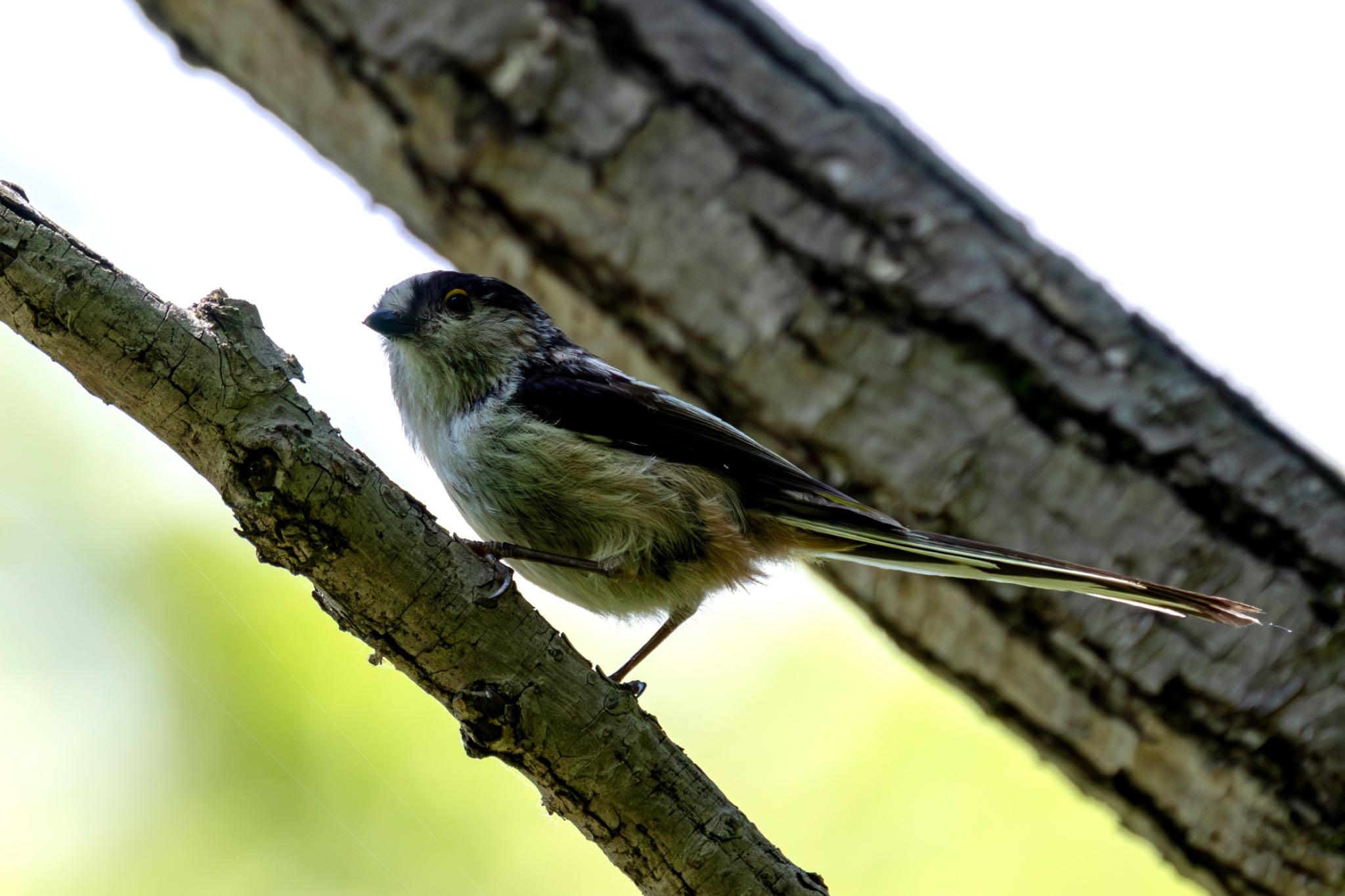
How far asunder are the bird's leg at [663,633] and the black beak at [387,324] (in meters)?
1.33

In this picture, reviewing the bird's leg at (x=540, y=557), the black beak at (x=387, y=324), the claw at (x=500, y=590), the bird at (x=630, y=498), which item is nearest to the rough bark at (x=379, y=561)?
the claw at (x=500, y=590)

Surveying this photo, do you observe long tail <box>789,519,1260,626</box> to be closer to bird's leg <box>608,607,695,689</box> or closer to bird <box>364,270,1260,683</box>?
bird <box>364,270,1260,683</box>

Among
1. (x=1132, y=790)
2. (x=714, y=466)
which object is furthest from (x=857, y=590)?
(x=1132, y=790)

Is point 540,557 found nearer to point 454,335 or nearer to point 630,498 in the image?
point 630,498

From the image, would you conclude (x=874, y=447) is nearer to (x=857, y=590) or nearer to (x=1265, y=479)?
(x=857, y=590)

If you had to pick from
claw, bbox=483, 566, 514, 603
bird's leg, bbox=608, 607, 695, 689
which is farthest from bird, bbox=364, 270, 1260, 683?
claw, bbox=483, 566, 514, 603

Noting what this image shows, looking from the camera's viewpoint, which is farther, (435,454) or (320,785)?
(320,785)

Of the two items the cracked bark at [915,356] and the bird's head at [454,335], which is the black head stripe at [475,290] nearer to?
the bird's head at [454,335]

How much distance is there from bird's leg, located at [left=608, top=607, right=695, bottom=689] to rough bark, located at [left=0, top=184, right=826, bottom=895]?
3.19 ft

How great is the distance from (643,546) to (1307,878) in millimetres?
2121

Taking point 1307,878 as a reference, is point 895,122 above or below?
above

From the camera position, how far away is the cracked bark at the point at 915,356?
307 cm

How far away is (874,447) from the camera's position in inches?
131

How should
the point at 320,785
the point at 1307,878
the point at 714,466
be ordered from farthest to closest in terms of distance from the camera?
the point at 320,785 < the point at 714,466 < the point at 1307,878
